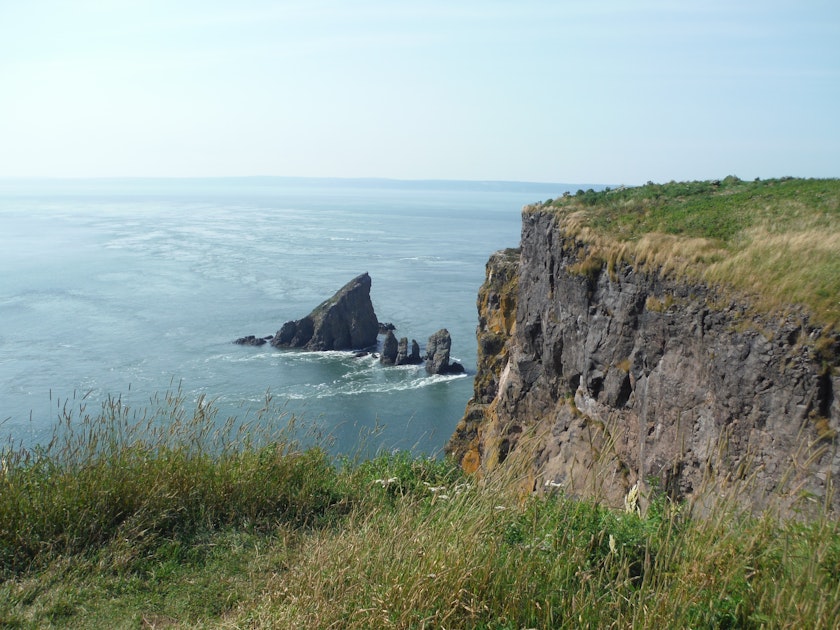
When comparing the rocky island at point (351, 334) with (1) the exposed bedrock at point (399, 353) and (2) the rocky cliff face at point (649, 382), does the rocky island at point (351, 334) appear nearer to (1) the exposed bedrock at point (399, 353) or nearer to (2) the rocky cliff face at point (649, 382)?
(1) the exposed bedrock at point (399, 353)

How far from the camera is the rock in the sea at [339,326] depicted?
198 ft

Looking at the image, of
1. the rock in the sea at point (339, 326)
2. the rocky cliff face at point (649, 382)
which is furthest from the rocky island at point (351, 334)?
the rocky cliff face at point (649, 382)

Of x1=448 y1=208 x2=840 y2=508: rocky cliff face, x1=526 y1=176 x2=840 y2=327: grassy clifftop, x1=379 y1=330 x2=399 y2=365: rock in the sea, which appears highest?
x1=526 y1=176 x2=840 y2=327: grassy clifftop

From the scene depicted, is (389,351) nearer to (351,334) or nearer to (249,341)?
(351,334)

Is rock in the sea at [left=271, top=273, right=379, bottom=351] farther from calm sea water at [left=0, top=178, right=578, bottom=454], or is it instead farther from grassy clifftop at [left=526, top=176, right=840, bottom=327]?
grassy clifftop at [left=526, top=176, right=840, bottom=327]

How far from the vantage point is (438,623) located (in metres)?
4.19

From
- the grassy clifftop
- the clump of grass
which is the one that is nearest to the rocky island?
the grassy clifftop

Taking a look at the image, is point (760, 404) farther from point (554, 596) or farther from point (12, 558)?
point (12, 558)

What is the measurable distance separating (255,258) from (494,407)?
2692 inches

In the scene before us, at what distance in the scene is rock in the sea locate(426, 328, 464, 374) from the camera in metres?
53.0

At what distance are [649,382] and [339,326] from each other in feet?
158

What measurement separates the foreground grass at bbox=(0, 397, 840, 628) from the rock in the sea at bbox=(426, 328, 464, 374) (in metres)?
45.5

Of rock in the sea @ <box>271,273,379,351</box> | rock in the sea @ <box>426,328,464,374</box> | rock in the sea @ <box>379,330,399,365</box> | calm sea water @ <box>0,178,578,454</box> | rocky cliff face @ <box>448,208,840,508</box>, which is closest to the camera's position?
rocky cliff face @ <box>448,208,840,508</box>

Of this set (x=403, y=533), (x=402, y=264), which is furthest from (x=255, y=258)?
(x=403, y=533)
